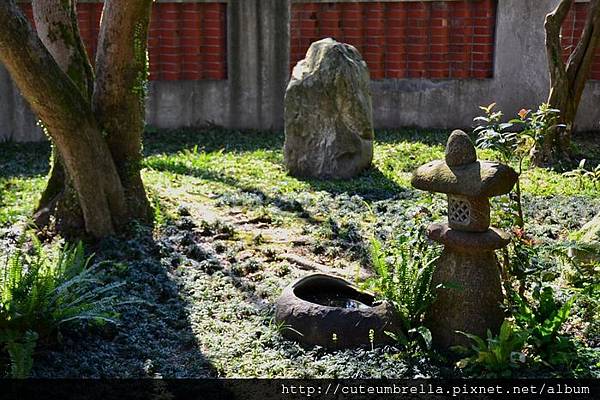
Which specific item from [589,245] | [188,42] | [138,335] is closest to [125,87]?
[138,335]

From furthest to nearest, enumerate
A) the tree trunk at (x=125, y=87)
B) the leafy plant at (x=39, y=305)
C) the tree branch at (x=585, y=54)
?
the tree branch at (x=585, y=54)
the tree trunk at (x=125, y=87)
the leafy plant at (x=39, y=305)

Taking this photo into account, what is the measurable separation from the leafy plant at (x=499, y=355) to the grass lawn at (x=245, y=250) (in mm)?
88

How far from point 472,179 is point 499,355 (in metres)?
1.09

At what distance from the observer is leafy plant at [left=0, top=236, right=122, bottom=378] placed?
5191 millimetres

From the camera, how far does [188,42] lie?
1373 cm

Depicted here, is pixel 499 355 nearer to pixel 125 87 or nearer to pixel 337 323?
pixel 337 323

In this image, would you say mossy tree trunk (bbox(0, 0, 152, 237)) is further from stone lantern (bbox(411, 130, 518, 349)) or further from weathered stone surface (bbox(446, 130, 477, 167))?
weathered stone surface (bbox(446, 130, 477, 167))

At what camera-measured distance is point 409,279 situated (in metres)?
5.84

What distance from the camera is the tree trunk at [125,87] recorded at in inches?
302

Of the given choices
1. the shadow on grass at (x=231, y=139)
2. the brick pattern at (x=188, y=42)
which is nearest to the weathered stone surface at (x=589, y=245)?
the shadow on grass at (x=231, y=139)

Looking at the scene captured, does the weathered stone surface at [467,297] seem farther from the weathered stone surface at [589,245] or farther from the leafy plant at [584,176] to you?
the leafy plant at [584,176]

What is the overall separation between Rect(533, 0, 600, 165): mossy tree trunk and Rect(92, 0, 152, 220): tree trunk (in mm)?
5235

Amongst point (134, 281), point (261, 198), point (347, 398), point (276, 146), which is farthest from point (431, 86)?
point (347, 398)

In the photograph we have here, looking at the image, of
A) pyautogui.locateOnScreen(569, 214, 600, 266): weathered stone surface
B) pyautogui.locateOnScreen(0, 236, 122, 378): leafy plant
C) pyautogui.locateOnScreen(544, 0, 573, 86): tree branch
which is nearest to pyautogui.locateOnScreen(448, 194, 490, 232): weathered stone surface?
pyautogui.locateOnScreen(569, 214, 600, 266): weathered stone surface
